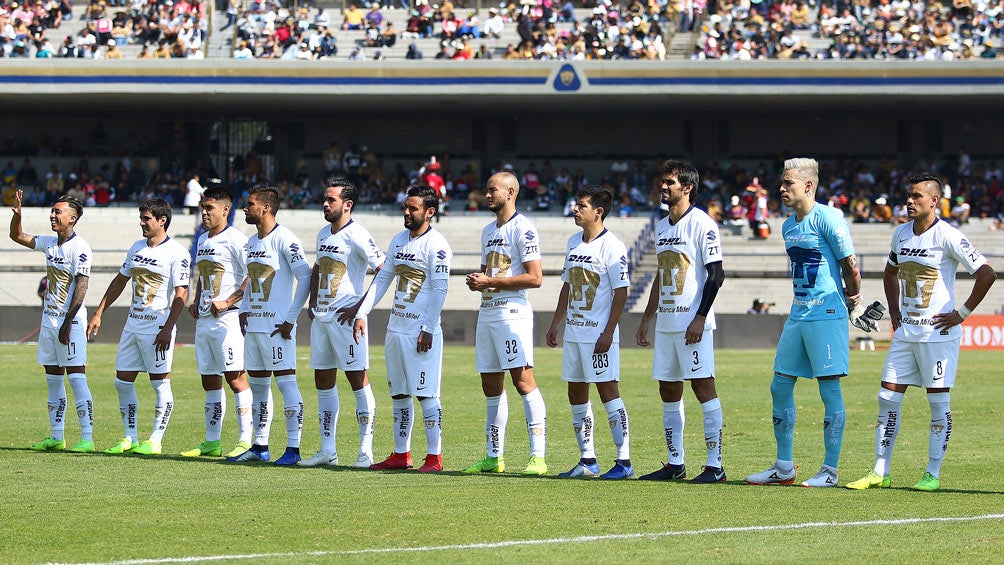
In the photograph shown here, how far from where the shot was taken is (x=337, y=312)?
11797 mm

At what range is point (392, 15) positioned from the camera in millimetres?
49844

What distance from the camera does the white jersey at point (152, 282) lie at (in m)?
12.9

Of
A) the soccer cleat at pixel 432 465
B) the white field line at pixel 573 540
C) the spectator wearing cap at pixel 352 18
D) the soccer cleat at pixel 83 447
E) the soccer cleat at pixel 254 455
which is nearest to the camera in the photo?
the white field line at pixel 573 540

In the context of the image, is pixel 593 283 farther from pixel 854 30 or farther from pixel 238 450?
pixel 854 30

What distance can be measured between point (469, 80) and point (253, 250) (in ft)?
107

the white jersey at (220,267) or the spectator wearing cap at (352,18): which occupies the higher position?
the spectator wearing cap at (352,18)

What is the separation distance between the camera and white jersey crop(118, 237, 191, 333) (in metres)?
12.9

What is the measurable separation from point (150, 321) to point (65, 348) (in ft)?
3.43

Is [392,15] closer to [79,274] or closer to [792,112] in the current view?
[792,112]

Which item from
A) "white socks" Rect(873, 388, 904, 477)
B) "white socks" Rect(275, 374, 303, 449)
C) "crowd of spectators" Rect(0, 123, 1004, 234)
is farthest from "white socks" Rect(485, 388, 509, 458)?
"crowd of spectators" Rect(0, 123, 1004, 234)

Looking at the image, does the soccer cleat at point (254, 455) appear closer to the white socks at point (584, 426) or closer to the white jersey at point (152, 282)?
the white jersey at point (152, 282)

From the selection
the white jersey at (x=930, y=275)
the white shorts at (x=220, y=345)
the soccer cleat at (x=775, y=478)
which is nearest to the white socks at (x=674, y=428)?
the soccer cleat at (x=775, y=478)

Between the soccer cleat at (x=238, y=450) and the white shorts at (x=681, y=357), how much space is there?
4.17m

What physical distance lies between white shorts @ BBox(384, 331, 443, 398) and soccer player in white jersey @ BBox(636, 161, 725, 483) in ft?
6.26
